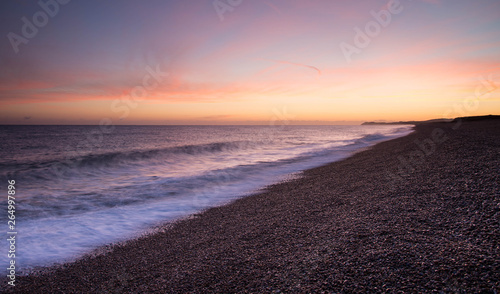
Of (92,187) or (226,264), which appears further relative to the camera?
(92,187)

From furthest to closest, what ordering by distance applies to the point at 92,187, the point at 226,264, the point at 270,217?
the point at 92,187 < the point at 270,217 < the point at 226,264

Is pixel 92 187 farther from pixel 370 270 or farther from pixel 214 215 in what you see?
pixel 370 270

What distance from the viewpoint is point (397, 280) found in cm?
314

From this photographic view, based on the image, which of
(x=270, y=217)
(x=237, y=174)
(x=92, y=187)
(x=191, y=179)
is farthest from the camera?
(x=237, y=174)

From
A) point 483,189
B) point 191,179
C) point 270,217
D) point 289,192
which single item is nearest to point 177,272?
point 270,217

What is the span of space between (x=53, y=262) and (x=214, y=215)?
4.06 meters

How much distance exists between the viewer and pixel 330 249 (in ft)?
13.8

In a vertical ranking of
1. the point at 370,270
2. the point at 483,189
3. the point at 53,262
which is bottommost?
the point at 53,262

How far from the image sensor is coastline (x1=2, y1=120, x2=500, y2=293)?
3.29m

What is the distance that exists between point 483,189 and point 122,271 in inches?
329

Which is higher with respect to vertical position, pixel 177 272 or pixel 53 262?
pixel 177 272

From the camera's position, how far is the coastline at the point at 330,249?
129 inches

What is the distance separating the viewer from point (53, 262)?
219 inches

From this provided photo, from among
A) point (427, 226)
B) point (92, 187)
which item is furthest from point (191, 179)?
point (427, 226)
